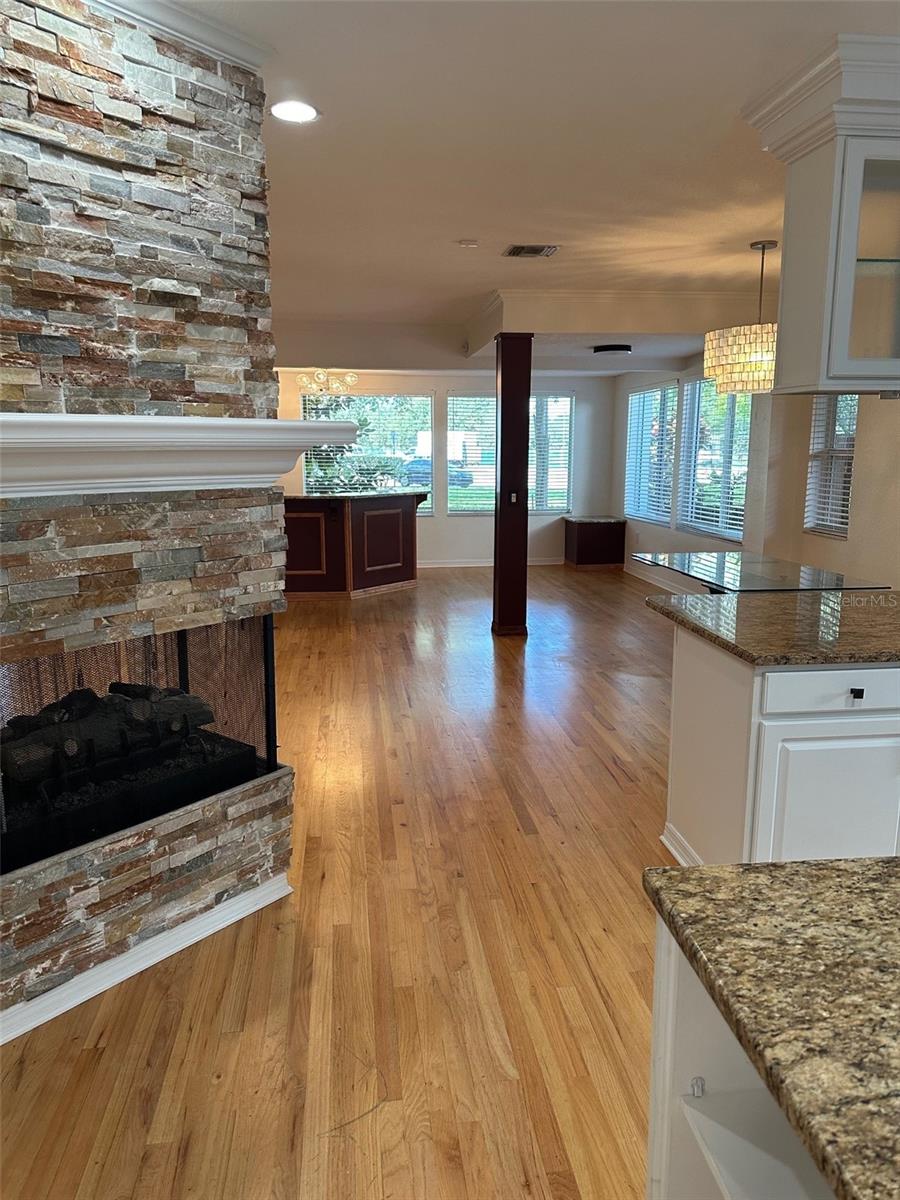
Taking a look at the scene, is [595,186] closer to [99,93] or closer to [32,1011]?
[99,93]

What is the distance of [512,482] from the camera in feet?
20.5

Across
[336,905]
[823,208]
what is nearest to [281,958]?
[336,905]

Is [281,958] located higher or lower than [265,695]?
lower

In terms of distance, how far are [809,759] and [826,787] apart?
0.34 ft

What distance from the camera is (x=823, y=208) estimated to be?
2465 mm

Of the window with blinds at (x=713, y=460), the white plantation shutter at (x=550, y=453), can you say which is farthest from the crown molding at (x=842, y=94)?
the white plantation shutter at (x=550, y=453)

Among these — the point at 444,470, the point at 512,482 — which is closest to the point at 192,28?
the point at 512,482

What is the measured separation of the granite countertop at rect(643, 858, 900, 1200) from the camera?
682 mm

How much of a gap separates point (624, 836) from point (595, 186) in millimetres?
2734

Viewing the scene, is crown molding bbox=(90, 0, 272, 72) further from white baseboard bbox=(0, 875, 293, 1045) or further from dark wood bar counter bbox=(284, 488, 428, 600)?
dark wood bar counter bbox=(284, 488, 428, 600)

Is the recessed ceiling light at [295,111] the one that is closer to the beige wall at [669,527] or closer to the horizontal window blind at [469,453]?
the beige wall at [669,527]

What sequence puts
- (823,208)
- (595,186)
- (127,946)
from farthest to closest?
(595,186) → (823,208) → (127,946)

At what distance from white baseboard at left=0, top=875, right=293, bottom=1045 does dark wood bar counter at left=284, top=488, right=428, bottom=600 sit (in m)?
5.18

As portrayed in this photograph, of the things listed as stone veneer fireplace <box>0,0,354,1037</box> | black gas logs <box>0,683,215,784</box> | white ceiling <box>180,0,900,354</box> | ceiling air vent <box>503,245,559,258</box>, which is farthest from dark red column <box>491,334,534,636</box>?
black gas logs <box>0,683,215,784</box>
